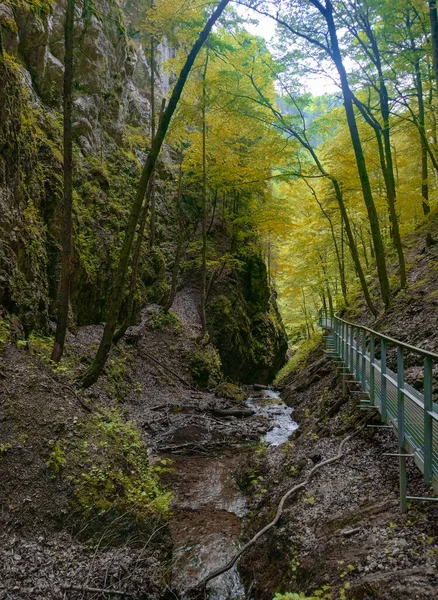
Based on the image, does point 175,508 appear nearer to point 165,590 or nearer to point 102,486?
point 102,486

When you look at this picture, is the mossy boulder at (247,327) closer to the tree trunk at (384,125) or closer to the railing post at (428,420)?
the tree trunk at (384,125)

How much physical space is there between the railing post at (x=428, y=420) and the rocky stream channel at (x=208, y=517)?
2770 mm

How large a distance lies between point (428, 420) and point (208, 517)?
4.43 meters

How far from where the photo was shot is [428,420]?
3.35 metres

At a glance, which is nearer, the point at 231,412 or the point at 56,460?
the point at 56,460

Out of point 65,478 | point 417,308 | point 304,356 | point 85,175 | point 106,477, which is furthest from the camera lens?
point 304,356

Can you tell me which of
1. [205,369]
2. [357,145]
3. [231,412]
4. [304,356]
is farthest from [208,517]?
[304,356]

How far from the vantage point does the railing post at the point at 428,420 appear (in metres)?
3.29

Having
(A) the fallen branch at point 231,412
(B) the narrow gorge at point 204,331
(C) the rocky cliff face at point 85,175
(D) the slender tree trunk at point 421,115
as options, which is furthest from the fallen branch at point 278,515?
(D) the slender tree trunk at point 421,115

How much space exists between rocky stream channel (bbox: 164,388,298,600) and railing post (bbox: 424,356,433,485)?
109 inches

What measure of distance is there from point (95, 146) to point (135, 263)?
→ 20.6 feet

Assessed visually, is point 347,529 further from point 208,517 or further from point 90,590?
point 208,517

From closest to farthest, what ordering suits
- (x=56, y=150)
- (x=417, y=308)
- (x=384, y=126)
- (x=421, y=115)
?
(x=417, y=308) < (x=384, y=126) < (x=56, y=150) < (x=421, y=115)

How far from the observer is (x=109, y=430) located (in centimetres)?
673
